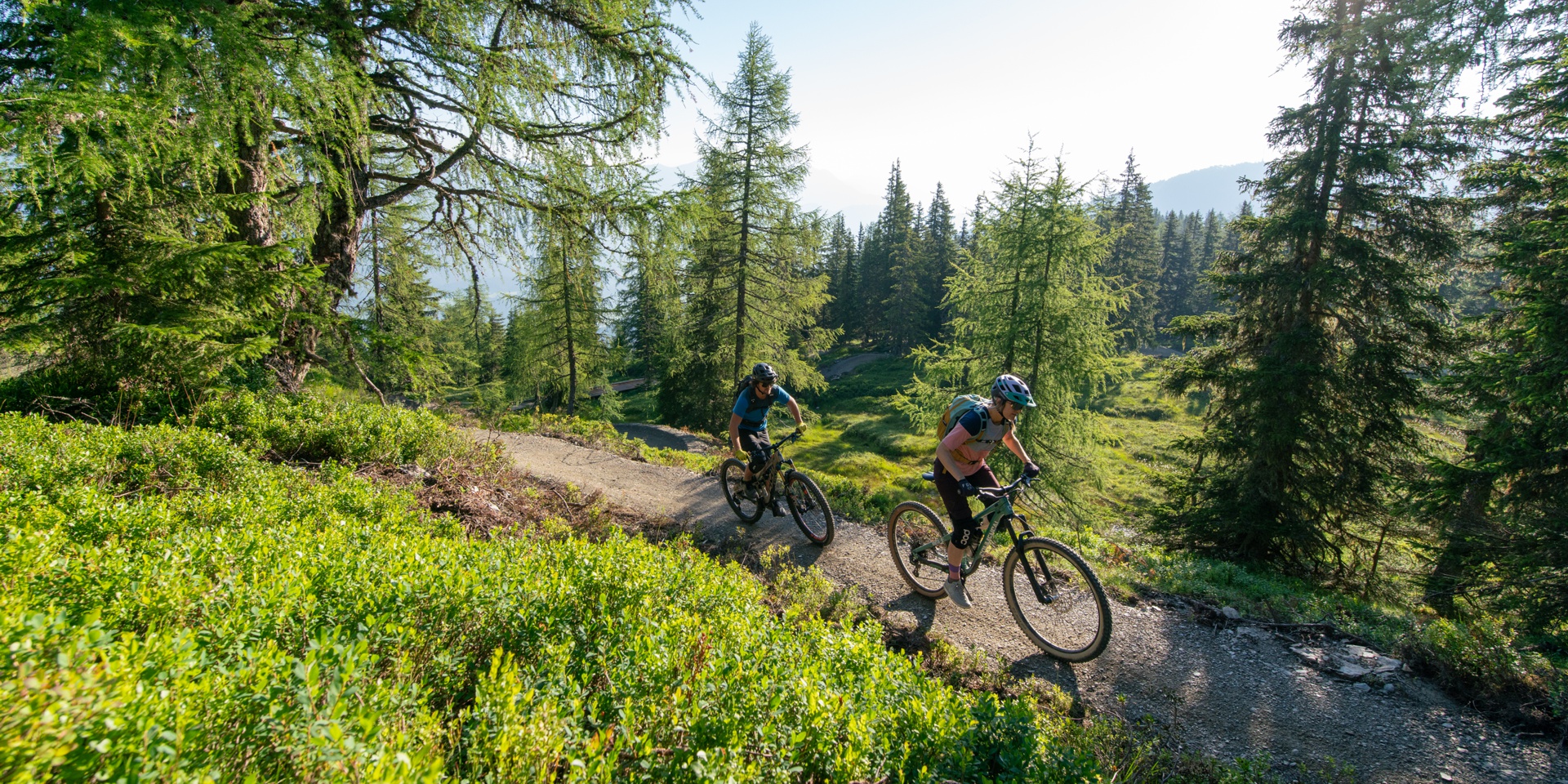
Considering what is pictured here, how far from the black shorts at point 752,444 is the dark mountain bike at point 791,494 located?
91 millimetres

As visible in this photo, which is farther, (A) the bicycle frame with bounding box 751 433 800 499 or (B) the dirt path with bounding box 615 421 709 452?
(B) the dirt path with bounding box 615 421 709 452

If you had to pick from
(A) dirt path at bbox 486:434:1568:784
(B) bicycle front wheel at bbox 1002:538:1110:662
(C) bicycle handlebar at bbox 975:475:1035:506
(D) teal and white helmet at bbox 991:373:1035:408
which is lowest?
(A) dirt path at bbox 486:434:1568:784

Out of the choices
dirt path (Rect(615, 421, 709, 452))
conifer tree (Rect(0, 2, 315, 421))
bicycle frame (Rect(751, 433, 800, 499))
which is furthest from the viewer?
dirt path (Rect(615, 421, 709, 452))

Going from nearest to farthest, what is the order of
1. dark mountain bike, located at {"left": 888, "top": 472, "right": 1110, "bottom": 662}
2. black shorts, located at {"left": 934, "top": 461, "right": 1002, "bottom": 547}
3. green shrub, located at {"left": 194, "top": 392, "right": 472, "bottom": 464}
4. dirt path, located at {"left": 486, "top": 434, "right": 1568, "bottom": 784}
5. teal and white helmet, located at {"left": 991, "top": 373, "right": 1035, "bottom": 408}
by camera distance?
1. dirt path, located at {"left": 486, "top": 434, "right": 1568, "bottom": 784}
2. dark mountain bike, located at {"left": 888, "top": 472, "right": 1110, "bottom": 662}
3. teal and white helmet, located at {"left": 991, "top": 373, "right": 1035, "bottom": 408}
4. black shorts, located at {"left": 934, "top": 461, "right": 1002, "bottom": 547}
5. green shrub, located at {"left": 194, "top": 392, "right": 472, "bottom": 464}

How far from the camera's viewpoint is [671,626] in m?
3.21

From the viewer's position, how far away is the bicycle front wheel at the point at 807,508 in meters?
7.35

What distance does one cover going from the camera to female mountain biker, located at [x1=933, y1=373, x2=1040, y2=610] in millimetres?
5332

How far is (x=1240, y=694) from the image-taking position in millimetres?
4691

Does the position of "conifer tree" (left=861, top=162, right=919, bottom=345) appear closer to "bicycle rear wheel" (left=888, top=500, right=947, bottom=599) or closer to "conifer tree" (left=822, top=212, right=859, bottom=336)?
"conifer tree" (left=822, top=212, right=859, bottom=336)

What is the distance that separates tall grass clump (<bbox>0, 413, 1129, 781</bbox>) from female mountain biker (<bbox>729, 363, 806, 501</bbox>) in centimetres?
302

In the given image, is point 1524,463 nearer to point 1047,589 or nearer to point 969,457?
point 1047,589

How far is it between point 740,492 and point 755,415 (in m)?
1.27

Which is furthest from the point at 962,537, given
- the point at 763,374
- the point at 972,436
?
the point at 763,374

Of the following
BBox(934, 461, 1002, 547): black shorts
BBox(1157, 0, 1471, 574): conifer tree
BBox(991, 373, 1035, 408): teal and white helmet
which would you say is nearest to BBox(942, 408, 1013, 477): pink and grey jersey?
BBox(934, 461, 1002, 547): black shorts
